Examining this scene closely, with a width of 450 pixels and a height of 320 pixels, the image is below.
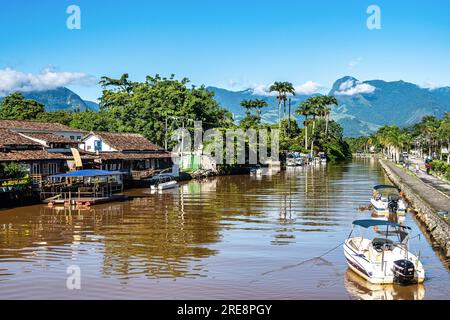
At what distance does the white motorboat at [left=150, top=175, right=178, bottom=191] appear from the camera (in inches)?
2374

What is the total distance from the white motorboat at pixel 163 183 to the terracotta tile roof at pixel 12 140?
46.2 ft

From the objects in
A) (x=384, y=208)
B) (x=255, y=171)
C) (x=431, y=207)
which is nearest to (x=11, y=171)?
(x=384, y=208)

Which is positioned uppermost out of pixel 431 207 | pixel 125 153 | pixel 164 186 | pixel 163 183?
pixel 125 153

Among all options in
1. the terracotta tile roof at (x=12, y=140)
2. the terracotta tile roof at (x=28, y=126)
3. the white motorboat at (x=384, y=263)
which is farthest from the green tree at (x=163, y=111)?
the white motorboat at (x=384, y=263)

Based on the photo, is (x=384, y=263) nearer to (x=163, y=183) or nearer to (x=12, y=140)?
(x=12, y=140)

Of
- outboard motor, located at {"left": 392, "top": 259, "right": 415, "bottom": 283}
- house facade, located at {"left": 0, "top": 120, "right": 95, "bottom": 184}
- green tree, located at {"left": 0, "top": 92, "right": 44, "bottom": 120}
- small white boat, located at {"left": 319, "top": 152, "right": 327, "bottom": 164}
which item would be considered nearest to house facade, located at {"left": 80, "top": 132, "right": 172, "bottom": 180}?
house facade, located at {"left": 0, "top": 120, "right": 95, "bottom": 184}

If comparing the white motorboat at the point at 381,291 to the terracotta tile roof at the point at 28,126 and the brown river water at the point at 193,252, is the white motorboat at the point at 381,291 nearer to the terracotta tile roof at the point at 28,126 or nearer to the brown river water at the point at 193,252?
the brown river water at the point at 193,252

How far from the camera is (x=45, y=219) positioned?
38781mm

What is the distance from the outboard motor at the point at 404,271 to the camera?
2048cm

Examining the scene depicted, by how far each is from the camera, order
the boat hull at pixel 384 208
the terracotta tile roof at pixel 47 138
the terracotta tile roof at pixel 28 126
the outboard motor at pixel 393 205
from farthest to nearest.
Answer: the terracotta tile roof at pixel 28 126 → the terracotta tile roof at pixel 47 138 → the outboard motor at pixel 393 205 → the boat hull at pixel 384 208

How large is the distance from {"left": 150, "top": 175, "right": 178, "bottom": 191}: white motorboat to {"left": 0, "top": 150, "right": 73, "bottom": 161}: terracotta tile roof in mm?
10165

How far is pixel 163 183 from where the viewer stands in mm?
62844

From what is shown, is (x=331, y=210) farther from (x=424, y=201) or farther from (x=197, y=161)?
(x=197, y=161)

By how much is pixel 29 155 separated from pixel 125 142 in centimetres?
2407
